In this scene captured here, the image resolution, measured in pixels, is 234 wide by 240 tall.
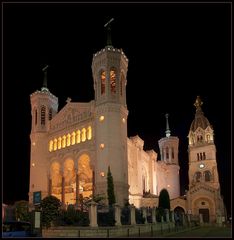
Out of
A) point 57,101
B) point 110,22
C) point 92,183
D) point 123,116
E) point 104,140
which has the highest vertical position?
point 110,22

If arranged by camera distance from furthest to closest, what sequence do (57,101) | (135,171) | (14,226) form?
1. (57,101)
2. (135,171)
3. (14,226)

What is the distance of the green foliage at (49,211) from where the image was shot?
3250 centimetres

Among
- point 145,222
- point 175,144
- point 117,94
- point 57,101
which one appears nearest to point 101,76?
point 117,94

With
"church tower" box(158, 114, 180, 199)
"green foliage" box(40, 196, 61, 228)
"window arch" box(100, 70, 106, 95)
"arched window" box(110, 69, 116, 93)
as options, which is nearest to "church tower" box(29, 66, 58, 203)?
"window arch" box(100, 70, 106, 95)

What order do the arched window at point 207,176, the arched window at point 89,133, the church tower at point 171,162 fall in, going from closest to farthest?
1. the arched window at point 89,133
2. the arched window at point 207,176
3. the church tower at point 171,162

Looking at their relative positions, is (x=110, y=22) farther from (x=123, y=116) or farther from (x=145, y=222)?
(x=145, y=222)

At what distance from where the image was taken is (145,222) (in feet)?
121

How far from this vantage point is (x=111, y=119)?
52.0m

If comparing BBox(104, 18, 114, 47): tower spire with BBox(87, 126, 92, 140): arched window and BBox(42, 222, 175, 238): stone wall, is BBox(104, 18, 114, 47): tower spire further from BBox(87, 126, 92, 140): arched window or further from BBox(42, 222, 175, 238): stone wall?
BBox(42, 222, 175, 238): stone wall

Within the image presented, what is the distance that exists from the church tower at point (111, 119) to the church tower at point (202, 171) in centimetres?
2091

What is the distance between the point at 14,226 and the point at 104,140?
27293mm

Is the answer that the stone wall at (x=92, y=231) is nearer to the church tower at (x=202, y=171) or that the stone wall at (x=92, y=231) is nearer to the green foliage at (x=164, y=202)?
the green foliage at (x=164, y=202)

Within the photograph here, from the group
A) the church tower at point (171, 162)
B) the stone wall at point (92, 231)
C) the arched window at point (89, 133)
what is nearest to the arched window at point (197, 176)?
the church tower at point (171, 162)

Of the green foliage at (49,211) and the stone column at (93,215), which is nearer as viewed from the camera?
the stone column at (93,215)
